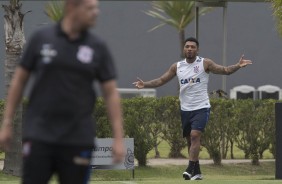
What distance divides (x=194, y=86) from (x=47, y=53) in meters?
7.29

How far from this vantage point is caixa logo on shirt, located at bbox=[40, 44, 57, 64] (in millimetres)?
6066

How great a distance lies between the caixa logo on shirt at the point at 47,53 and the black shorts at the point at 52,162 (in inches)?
21.0

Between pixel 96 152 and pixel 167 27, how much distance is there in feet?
86.5

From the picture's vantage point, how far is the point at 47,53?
607 centimetres

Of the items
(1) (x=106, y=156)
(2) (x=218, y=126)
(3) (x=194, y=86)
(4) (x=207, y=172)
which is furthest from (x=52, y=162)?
(2) (x=218, y=126)

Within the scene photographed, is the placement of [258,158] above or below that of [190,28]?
below

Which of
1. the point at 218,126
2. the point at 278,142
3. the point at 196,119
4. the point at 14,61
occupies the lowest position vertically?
the point at 278,142

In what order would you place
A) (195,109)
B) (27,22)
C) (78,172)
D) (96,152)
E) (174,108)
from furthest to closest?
1. (27,22)
2. (174,108)
3. (96,152)
4. (195,109)
5. (78,172)

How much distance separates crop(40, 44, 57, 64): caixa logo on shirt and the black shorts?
53cm

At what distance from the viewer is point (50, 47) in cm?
609

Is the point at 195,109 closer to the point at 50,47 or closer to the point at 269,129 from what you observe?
the point at 269,129

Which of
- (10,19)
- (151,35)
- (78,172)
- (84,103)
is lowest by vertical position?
(78,172)

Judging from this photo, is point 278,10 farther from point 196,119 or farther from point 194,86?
point 196,119

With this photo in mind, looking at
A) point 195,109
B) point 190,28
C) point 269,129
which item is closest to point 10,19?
point 195,109
